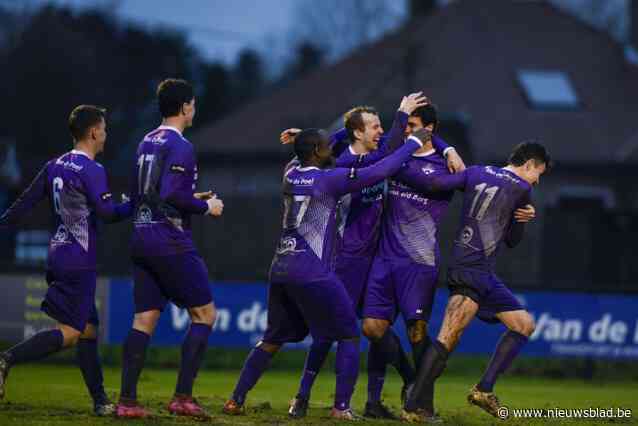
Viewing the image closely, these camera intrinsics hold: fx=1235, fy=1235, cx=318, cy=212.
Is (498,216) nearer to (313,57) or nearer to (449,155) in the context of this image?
(449,155)

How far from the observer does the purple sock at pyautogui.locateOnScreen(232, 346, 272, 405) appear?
33.1 feet

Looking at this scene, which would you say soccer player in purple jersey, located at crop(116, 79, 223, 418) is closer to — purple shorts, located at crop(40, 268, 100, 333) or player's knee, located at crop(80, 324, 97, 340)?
purple shorts, located at crop(40, 268, 100, 333)

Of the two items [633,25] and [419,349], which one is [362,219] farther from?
[633,25]

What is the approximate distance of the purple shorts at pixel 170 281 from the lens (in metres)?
9.54

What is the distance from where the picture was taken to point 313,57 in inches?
2395

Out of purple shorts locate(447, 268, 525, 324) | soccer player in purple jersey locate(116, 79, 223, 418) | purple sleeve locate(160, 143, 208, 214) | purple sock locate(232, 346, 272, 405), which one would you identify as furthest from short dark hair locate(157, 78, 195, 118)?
purple shorts locate(447, 268, 525, 324)

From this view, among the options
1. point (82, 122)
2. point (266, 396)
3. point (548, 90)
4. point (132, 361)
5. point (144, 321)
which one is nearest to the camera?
point (132, 361)

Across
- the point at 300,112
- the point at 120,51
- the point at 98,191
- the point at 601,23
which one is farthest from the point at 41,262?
the point at 601,23

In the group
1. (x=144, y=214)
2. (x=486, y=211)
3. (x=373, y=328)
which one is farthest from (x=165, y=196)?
(x=486, y=211)

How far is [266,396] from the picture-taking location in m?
12.5

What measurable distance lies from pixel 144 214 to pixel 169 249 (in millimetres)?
352

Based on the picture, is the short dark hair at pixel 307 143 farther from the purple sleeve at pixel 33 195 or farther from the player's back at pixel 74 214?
the purple sleeve at pixel 33 195

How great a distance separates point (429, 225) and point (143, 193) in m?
2.43

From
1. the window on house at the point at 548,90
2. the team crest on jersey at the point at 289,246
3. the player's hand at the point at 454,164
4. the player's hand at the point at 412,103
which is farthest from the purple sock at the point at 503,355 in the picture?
the window on house at the point at 548,90
